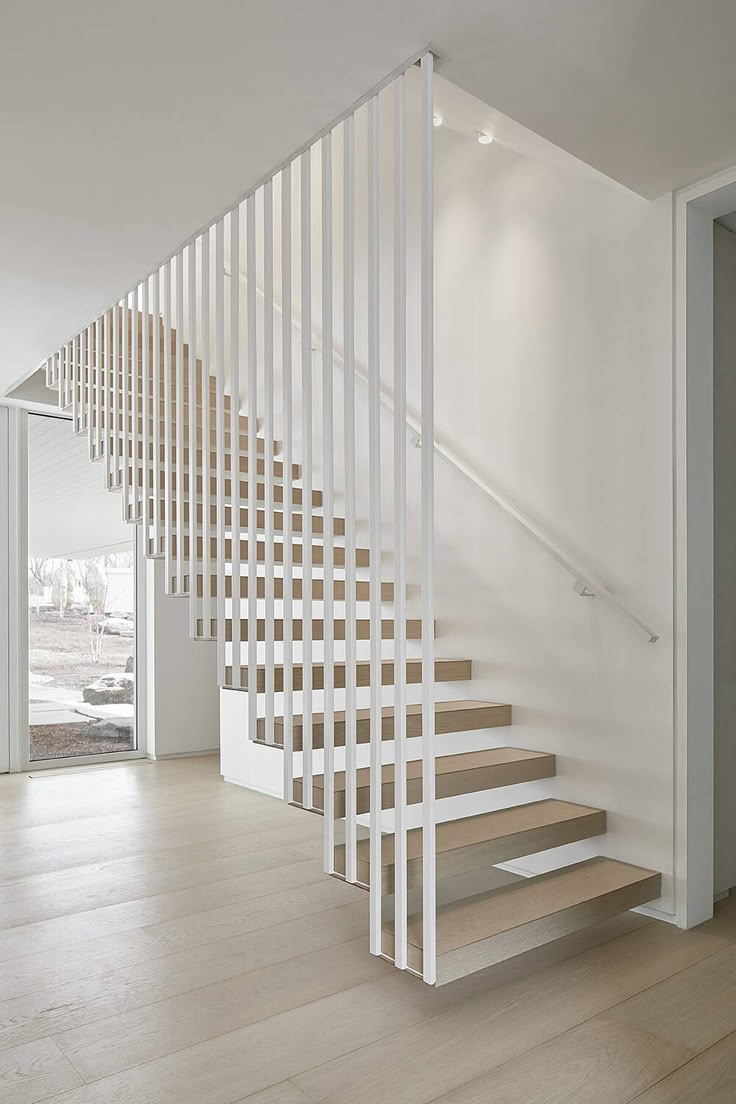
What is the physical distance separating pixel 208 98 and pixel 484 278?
64.7 inches

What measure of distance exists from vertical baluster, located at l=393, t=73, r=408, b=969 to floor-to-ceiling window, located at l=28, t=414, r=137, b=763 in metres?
4.18

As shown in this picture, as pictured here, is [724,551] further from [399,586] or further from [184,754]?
[184,754]

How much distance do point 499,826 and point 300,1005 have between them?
3.16ft

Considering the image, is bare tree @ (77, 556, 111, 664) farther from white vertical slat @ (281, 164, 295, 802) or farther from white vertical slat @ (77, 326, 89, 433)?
white vertical slat @ (281, 164, 295, 802)

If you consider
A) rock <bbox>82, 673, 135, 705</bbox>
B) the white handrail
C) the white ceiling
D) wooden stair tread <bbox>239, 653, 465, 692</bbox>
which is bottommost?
rock <bbox>82, 673, 135, 705</bbox>

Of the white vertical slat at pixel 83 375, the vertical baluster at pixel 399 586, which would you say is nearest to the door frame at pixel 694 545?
the vertical baluster at pixel 399 586

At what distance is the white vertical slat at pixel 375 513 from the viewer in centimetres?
238

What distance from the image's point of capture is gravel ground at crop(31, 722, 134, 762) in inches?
229

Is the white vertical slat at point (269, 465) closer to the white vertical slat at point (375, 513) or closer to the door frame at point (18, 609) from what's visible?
the white vertical slat at point (375, 513)

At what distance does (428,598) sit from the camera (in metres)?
2.31

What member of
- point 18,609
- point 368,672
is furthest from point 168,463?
point 18,609

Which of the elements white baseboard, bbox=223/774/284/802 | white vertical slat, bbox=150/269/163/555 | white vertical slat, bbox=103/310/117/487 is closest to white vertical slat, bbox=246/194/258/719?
white vertical slat, bbox=150/269/163/555

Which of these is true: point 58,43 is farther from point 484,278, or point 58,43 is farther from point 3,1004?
point 3,1004

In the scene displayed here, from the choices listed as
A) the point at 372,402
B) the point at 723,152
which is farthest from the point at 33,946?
the point at 723,152
